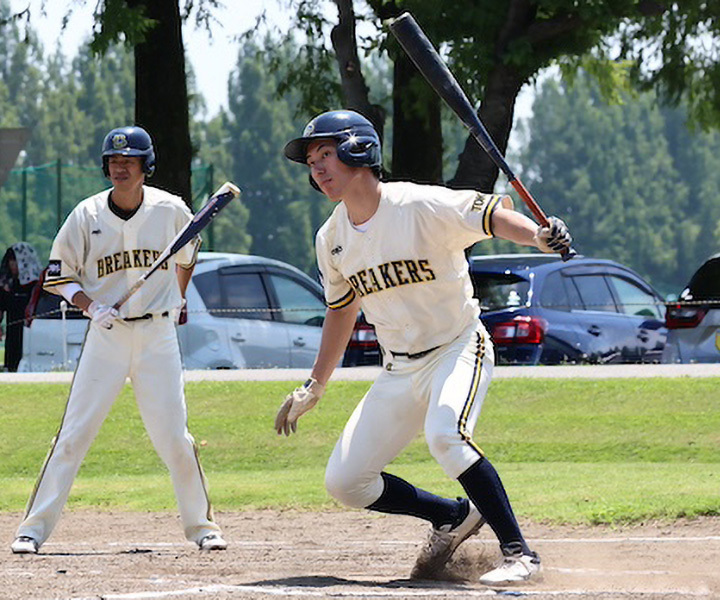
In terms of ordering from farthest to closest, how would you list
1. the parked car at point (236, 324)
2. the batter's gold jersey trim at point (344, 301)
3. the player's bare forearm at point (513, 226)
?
the parked car at point (236, 324), the batter's gold jersey trim at point (344, 301), the player's bare forearm at point (513, 226)

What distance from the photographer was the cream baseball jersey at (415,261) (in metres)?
7.03

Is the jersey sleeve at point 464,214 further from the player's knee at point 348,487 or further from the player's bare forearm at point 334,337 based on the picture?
the player's knee at point 348,487

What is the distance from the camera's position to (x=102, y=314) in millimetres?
8398

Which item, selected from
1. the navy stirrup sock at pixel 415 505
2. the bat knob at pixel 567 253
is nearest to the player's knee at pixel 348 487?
the navy stirrup sock at pixel 415 505

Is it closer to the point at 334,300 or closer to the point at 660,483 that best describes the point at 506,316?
the point at 660,483

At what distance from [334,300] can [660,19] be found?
14470 millimetres

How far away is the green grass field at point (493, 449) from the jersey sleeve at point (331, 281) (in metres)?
2.77

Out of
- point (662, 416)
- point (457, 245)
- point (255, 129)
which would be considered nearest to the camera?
point (457, 245)

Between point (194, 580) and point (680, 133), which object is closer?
point (194, 580)

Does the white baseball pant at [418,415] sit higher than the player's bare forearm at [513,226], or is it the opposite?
the player's bare forearm at [513,226]

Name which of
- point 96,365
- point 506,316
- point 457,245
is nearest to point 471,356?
point 457,245

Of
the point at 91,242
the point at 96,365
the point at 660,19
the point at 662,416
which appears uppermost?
the point at 660,19

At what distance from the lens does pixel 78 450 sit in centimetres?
870

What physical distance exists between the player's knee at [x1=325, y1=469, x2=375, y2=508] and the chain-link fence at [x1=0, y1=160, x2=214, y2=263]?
21419 millimetres
